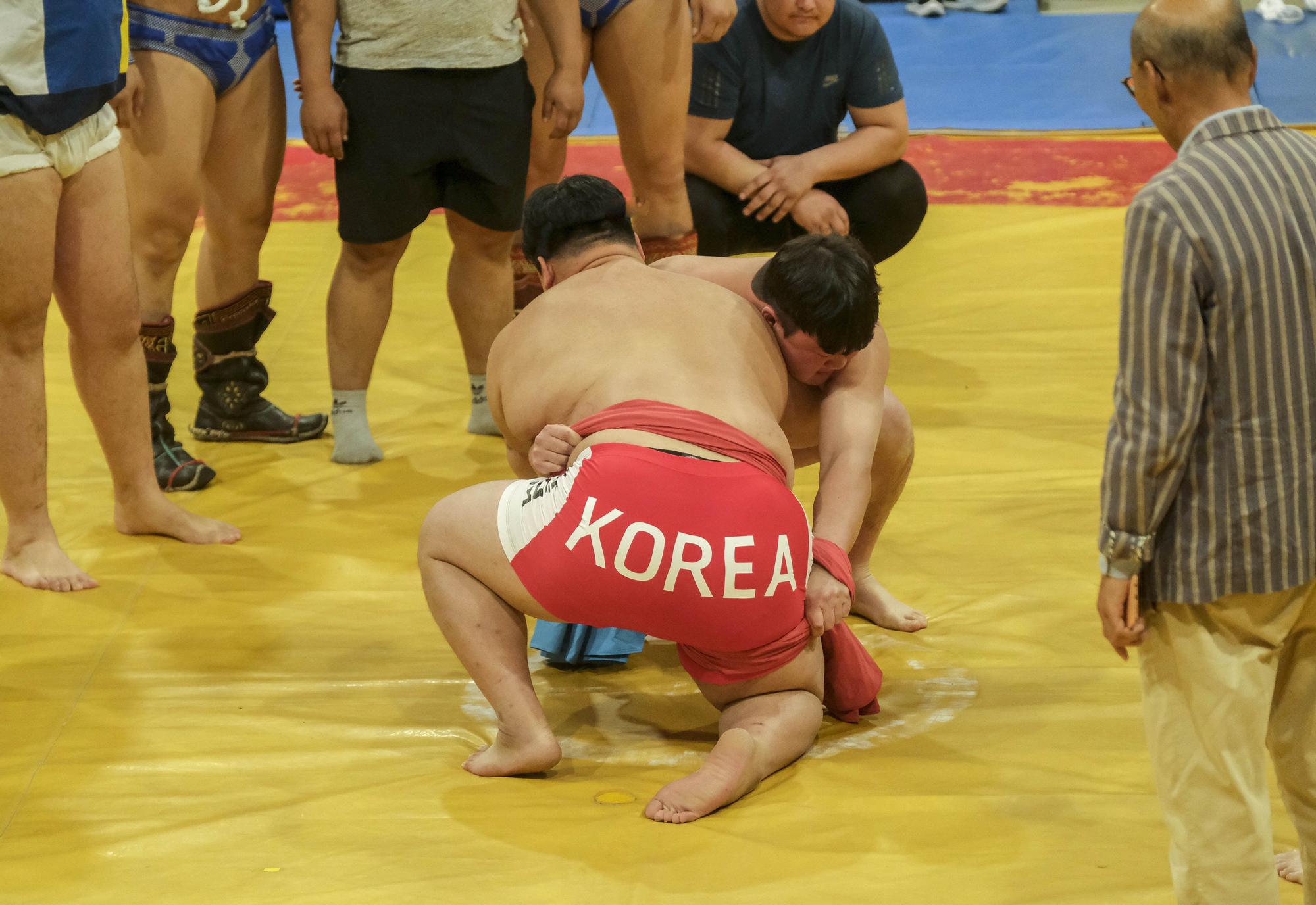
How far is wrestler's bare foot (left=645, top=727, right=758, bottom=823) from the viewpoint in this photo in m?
1.79

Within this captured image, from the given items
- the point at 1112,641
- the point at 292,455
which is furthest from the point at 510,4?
the point at 1112,641

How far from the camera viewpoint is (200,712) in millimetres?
2143

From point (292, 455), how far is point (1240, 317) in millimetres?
2233

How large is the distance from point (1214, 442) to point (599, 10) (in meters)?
2.08

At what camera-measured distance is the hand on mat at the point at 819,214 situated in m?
3.48

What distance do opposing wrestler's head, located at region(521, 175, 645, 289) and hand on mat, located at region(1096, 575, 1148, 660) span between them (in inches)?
39.5

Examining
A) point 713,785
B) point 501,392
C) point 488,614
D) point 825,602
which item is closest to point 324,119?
point 501,392

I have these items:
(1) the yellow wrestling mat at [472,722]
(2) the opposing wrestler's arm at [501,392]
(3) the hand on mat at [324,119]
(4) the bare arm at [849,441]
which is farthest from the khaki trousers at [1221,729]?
(3) the hand on mat at [324,119]

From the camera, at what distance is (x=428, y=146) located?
2928 millimetres

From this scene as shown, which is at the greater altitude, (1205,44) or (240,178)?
(1205,44)

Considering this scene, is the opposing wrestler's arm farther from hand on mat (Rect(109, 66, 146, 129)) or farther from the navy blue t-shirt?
the navy blue t-shirt

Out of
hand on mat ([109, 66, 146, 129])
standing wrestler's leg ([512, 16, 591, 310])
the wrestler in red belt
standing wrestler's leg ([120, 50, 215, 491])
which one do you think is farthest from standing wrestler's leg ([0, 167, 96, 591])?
standing wrestler's leg ([512, 16, 591, 310])

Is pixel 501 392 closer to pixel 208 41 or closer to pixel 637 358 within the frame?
pixel 637 358

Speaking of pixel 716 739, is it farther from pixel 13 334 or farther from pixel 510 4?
pixel 510 4
